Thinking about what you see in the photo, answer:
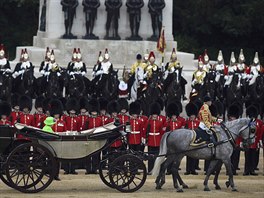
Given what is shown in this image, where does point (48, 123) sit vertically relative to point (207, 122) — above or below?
below

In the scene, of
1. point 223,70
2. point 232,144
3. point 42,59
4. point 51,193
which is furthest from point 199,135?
point 42,59

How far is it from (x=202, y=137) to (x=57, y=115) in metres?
4.00

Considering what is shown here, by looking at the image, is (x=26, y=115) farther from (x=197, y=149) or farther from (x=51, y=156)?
(x=197, y=149)

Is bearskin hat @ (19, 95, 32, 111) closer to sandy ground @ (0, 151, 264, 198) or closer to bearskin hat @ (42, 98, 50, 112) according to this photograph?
bearskin hat @ (42, 98, 50, 112)

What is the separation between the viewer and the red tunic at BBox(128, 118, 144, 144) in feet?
86.1

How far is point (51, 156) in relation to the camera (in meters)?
22.2

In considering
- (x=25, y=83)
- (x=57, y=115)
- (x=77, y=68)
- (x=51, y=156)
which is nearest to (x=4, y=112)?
(x=57, y=115)

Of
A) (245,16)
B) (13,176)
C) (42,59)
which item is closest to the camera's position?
(13,176)

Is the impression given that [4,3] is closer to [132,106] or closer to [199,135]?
[132,106]

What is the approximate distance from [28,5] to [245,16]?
8.71 metres

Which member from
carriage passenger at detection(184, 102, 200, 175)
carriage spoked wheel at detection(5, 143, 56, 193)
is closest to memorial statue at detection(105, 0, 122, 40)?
carriage passenger at detection(184, 102, 200, 175)

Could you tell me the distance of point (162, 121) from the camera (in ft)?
86.1

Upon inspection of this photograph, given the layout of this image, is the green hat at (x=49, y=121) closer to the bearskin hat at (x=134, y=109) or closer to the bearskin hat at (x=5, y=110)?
the bearskin hat at (x=5, y=110)

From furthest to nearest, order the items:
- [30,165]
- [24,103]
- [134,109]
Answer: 1. [24,103]
2. [134,109]
3. [30,165]
